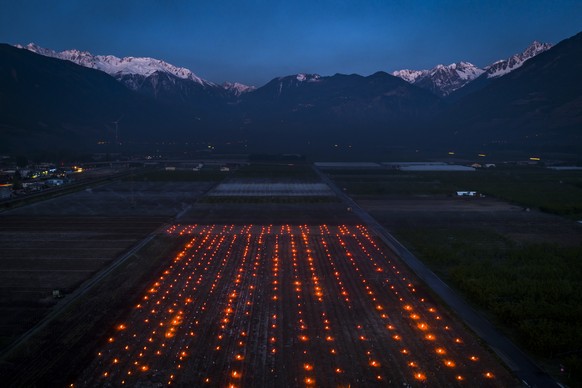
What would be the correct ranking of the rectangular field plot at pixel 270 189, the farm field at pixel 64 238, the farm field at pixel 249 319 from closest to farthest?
the farm field at pixel 249 319
the farm field at pixel 64 238
the rectangular field plot at pixel 270 189

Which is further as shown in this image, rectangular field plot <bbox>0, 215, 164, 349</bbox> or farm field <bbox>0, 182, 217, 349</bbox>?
farm field <bbox>0, 182, 217, 349</bbox>

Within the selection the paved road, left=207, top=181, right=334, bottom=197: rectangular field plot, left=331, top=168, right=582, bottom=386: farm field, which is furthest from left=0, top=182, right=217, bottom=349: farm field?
left=331, top=168, right=582, bottom=386: farm field

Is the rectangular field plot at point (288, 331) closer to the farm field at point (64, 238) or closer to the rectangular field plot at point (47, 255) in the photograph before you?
the rectangular field plot at point (47, 255)

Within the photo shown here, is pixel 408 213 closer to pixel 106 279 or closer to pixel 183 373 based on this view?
pixel 106 279

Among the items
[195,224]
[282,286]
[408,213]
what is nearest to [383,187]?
[408,213]

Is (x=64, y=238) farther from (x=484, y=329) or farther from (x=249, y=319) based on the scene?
(x=484, y=329)

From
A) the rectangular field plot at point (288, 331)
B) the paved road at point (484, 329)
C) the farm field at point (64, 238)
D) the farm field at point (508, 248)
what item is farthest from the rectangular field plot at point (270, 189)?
the rectangular field plot at point (288, 331)

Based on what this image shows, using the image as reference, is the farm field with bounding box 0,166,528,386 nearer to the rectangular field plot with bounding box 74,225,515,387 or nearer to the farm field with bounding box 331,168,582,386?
the rectangular field plot with bounding box 74,225,515,387
